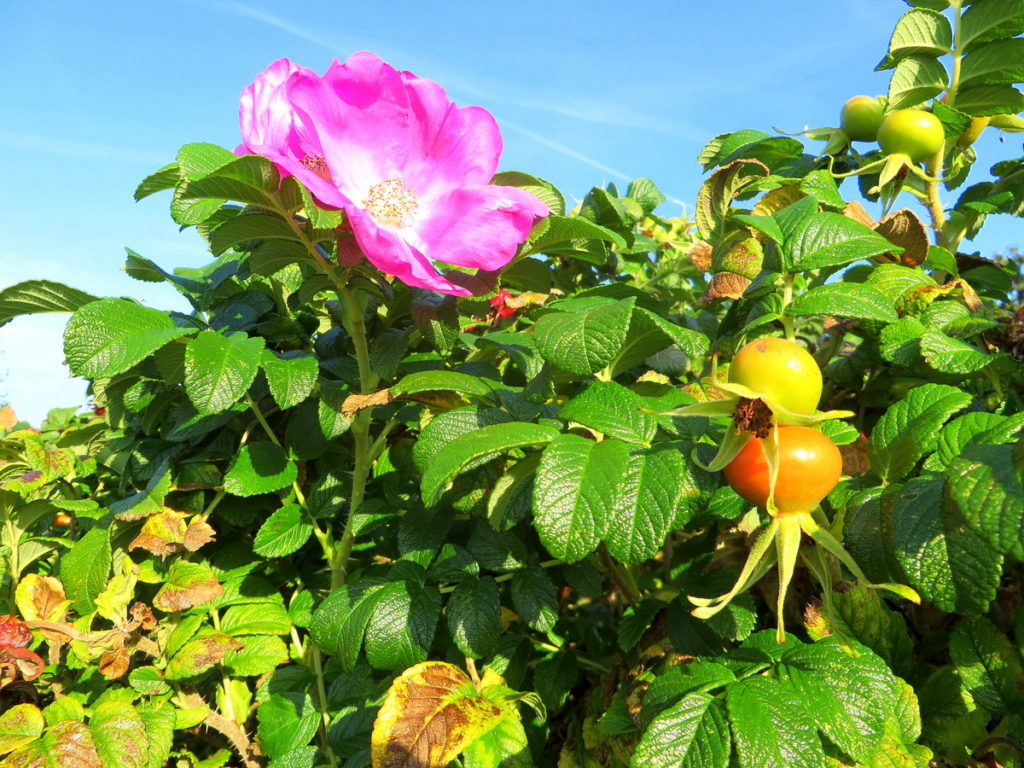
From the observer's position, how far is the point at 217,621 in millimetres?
1486

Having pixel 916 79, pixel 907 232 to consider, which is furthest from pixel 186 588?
pixel 916 79

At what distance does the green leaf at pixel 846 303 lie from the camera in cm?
94

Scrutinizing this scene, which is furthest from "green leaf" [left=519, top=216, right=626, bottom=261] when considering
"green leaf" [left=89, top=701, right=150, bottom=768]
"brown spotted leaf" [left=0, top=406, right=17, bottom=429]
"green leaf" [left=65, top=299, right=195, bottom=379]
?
"brown spotted leaf" [left=0, top=406, right=17, bottom=429]

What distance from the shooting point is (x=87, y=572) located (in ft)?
4.85

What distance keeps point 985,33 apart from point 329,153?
1.30 meters

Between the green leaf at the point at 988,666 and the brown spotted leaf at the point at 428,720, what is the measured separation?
63 cm

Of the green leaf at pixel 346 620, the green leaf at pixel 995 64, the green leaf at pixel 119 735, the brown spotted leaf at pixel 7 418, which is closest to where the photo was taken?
the green leaf at pixel 346 620

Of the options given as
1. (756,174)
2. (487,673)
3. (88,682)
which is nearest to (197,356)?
(487,673)

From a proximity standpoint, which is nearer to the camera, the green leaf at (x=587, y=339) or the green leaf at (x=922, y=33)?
the green leaf at (x=587, y=339)

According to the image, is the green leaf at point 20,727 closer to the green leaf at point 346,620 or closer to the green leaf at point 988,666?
the green leaf at point 346,620

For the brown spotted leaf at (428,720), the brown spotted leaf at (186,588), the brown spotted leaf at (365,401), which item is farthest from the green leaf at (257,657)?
the brown spotted leaf at (365,401)

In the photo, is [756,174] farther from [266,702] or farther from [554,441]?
[266,702]

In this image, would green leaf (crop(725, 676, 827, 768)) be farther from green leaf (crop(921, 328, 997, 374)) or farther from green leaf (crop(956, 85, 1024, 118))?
green leaf (crop(956, 85, 1024, 118))

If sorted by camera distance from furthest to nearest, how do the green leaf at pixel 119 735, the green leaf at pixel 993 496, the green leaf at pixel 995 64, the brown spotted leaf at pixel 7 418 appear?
the brown spotted leaf at pixel 7 418 → the green leaf at pixel 995 64 → the green leaf at pixel 119 735 → the green leaf at pixel 993 496
